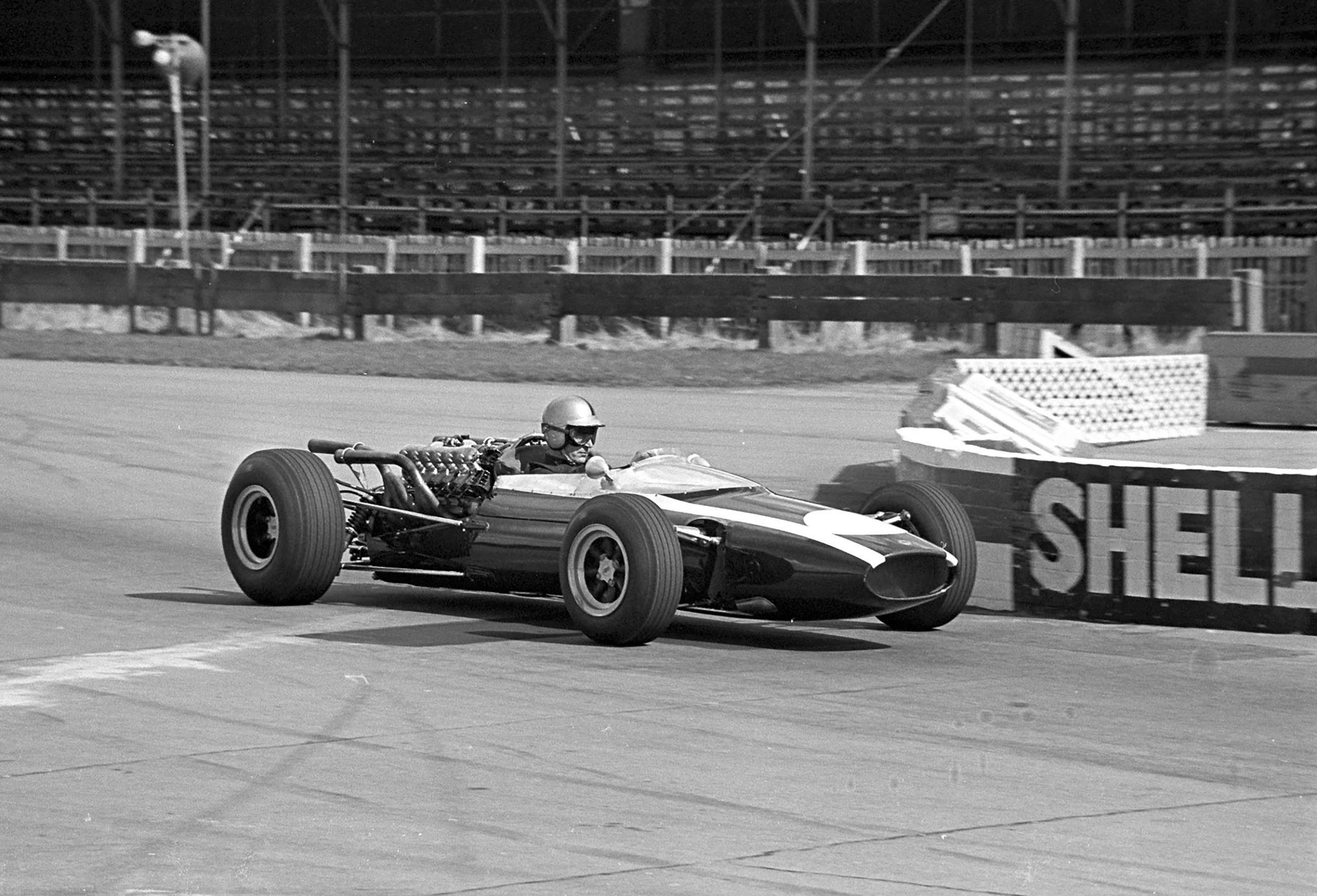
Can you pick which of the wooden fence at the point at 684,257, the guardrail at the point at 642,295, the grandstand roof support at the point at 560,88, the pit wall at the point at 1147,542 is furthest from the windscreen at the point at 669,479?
the grandstand roof support at the point at 560,88

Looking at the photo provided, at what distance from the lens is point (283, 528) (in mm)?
9383

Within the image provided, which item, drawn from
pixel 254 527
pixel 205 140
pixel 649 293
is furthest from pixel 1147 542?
pixel 205 140

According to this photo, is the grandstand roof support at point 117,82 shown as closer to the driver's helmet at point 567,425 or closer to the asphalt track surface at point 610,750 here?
the asphalt track surface at point 610,750

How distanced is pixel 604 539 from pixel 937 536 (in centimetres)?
154

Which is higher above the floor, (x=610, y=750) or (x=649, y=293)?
(x=649, y=293)

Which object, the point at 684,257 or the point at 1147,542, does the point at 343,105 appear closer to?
the point at 684,257

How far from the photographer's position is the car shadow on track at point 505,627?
28.6 ft

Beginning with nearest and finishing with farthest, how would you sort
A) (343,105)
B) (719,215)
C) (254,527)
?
(254,527)
(343,105)
(719,215)

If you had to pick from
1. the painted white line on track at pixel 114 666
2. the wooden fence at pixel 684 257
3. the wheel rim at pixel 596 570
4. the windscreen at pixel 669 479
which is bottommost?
the painted white line on track at pixel 114 666

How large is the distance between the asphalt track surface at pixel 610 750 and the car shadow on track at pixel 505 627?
1.3 inches

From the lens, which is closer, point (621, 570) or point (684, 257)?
point (621, 570)

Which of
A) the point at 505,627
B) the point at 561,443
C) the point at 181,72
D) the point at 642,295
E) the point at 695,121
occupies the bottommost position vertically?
the point at 505,627

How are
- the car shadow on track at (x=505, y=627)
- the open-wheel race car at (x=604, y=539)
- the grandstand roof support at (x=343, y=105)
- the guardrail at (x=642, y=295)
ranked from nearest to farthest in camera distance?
1. the open-wheel race car at (x=604, y=539)
2. the car shadow on track at (x=505, y=627)
3. the guardrail at (x=642, y=295)
4. the grandstand roof support at (x=343, y=105)

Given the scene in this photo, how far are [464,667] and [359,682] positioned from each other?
21.5 inches
